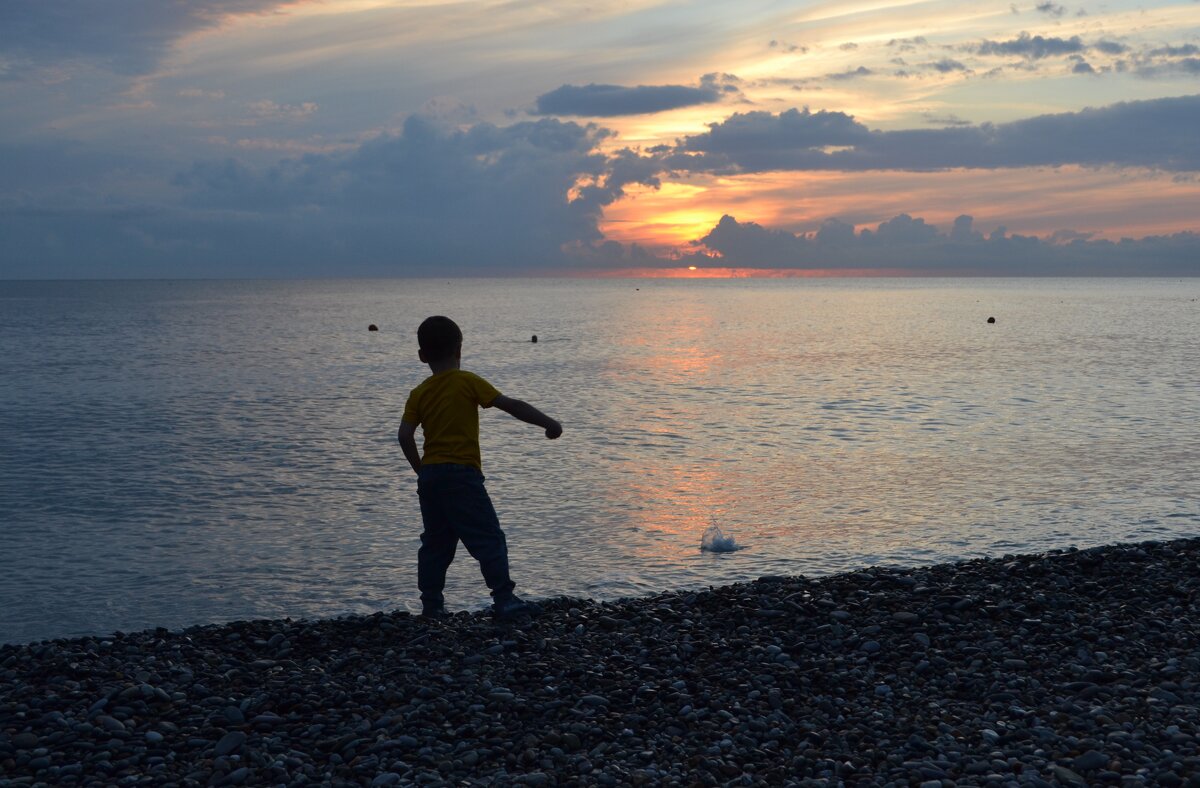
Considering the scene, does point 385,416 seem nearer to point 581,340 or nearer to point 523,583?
point 523,583

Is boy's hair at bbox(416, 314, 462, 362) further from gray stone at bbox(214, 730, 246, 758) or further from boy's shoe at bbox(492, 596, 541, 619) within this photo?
gray stone at bbox(214, 730, 246, 758)

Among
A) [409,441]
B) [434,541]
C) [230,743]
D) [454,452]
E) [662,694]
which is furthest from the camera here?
[434,541]

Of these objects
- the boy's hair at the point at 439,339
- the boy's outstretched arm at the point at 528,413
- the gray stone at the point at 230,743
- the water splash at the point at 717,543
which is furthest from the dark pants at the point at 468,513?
the water splash at the point at 717,543

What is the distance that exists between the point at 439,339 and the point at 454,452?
102 cm

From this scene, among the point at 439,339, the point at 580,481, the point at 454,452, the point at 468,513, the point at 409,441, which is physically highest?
the point at 439,339

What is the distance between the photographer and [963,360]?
5047cm

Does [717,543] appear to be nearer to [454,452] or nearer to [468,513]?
[468,513]

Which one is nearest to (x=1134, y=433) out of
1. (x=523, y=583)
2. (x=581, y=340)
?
(x=523, y=583)

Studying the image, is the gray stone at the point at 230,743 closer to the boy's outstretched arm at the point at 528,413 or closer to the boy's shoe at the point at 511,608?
the boy's shoe at the point at 511,608

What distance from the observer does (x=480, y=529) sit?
9.08 meters

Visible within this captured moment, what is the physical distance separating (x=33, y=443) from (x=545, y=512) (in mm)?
15384

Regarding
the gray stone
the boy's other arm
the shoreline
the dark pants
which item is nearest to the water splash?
the shoreline

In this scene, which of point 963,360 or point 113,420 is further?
point 963,360

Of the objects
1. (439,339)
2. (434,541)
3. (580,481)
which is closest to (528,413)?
(439,339)
